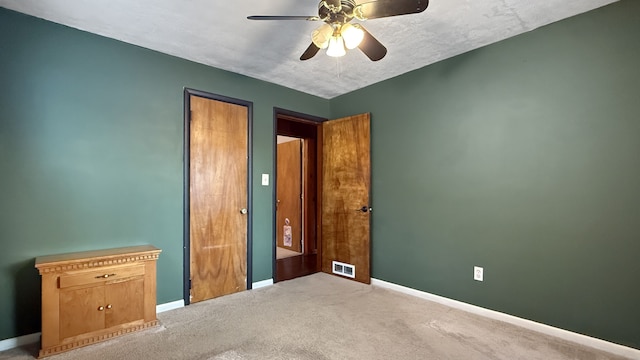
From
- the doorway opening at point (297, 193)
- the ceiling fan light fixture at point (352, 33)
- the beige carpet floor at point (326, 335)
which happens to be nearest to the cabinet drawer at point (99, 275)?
the beige carpet floor at point (326, 335)

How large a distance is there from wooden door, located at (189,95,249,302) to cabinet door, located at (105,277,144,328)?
2.00 feet

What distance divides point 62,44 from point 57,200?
48.7 inches

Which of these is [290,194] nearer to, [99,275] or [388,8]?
[99,275]

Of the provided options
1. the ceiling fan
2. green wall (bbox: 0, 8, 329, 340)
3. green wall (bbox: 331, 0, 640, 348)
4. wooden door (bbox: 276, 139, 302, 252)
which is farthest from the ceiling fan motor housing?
wooden door (bbox: 276, 139, 302, 252)

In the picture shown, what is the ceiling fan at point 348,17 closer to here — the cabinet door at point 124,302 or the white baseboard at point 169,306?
the cabinet door at point 124,302

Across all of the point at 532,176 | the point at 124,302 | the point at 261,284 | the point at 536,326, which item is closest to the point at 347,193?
the point at 261,284

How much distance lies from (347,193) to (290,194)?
2.14 meters

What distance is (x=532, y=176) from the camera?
2504 mm

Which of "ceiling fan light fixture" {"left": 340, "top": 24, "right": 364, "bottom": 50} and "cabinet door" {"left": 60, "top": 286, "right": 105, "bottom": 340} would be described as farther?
"cabinet door" {"left": 60, "top": 286, "right": 105, "bottom": 340}

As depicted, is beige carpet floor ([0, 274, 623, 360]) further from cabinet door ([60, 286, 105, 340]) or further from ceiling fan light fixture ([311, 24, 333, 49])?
ceiling fan light fixture ([311, 24, 333, 49])

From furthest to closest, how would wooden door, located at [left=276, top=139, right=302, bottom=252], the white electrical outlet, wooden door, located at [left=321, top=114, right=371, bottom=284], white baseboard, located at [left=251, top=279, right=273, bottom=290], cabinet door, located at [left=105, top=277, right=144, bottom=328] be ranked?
wooden door, located at [left=276, top=139, right=302, bottom=252], wooden door, located at [left=321, top=114, right=371, bottom=284], white baseboard, located at [left=251, top=279, right=273, bottom=290], the white electrical outlet, cabinet door, located at [left=105, top=277, right=144, bottom=328]

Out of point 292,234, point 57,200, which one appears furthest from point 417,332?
point 292,234

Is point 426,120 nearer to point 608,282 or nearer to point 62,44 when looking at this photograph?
point 608,282

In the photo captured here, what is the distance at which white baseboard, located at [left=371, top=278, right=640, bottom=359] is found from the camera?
6.90 ft
